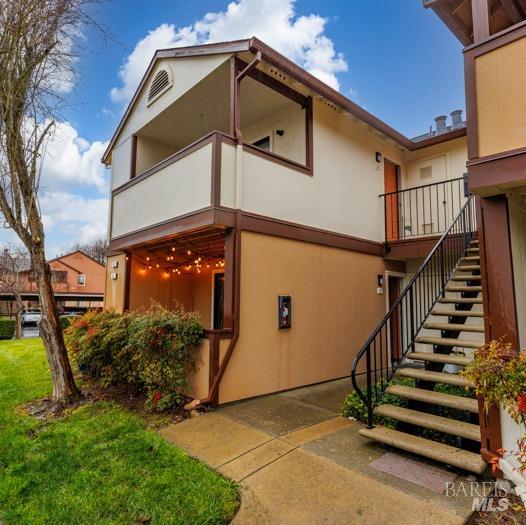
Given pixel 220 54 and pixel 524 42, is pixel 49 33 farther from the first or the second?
pixel 524 42

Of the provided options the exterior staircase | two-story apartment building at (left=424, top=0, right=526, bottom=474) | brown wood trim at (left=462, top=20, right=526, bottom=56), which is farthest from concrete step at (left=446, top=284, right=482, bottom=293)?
brown wood trim at (left=462, top=20, right=526, bottom=56)

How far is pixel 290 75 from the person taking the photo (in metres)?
6.66

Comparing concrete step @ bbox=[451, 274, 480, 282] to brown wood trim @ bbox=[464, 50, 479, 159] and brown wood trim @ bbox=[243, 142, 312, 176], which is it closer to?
brown wood trim @ bbox=[464, 50, 479, 159]

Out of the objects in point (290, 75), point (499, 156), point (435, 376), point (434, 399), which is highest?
point (290, 75)

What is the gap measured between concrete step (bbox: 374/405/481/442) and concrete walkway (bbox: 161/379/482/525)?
1.27ft

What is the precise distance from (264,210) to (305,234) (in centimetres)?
112

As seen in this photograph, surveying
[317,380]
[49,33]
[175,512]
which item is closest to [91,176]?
[49,33]

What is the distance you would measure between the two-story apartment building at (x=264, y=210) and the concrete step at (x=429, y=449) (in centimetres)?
251

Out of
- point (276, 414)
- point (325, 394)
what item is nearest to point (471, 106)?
point (276, 414)

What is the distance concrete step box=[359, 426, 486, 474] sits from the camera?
331 centimetres

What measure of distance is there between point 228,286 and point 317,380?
2896 millimetres

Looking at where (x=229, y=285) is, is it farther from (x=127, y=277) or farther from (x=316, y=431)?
(x=127, y=277)

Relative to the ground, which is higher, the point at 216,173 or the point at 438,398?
the point at 216,173

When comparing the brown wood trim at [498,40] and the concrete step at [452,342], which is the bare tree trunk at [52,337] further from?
the brown wood trim at [498,40]
